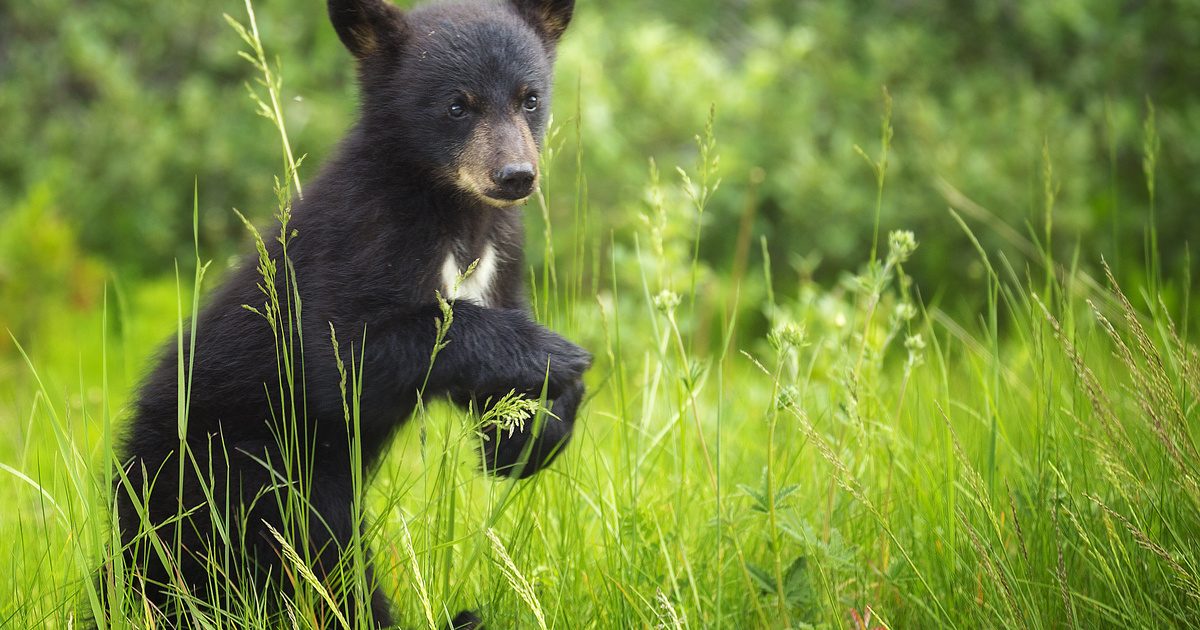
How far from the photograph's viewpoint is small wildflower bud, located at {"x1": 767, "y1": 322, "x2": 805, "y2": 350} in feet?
7.61

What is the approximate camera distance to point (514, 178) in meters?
2.99

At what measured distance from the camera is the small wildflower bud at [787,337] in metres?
2.32

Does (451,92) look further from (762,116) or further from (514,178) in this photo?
(762,116)

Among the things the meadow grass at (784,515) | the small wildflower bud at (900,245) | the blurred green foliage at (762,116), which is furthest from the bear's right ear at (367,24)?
the blurred green foliage at (762,116)

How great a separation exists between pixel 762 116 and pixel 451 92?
4.90 m

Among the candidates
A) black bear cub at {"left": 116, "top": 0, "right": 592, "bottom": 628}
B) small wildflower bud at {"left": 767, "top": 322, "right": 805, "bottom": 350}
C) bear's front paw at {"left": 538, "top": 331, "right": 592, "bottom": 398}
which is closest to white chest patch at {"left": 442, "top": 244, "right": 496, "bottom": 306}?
black bear cub at {"left": 116, "top": 0, "right": 592, "bottom": 628}

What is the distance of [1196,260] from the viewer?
717cm

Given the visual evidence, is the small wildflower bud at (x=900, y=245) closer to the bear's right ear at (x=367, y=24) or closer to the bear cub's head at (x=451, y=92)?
the bear cub's head at (x=451, y=92)

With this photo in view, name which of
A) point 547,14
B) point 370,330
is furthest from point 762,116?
point 370,330

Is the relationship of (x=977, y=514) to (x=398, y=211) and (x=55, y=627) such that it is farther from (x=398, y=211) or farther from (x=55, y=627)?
(x=55, y=627)

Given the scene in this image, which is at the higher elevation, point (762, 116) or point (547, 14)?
point (547, 14)

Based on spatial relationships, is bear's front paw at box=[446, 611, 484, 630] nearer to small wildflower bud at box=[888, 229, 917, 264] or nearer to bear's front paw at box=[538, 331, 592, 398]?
bear's front paw at box=[538, 331, 592, 398]

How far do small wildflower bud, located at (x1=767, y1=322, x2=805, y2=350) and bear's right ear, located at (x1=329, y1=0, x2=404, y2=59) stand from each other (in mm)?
1455

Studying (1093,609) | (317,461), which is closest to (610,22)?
(317,461)
